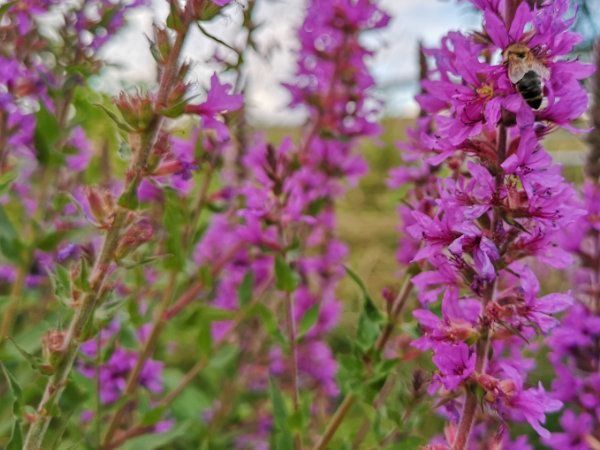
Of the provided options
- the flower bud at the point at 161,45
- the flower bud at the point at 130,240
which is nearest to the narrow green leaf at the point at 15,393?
the flower bud at the point at 130,240

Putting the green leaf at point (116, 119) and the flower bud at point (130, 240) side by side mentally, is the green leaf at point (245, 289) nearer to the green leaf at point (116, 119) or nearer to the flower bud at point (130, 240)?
the flower bud at point (130, 240)

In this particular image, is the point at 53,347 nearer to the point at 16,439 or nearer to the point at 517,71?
the point at 16,439

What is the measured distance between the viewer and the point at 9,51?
1.73 m

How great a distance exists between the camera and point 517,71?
3.26 feet

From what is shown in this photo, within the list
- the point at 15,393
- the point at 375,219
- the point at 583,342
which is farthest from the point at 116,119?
the point at 375,219

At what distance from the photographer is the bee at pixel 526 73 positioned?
998mm

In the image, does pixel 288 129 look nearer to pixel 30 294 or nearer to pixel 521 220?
pixel 30 294

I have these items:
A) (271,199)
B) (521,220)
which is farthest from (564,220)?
(271,199)

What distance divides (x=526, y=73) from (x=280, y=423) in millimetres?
903

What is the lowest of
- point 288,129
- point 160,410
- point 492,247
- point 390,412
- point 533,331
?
point 160,410

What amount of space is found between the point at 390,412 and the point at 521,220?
20.0 inches

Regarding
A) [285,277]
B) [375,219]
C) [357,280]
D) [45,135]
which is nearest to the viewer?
[357,280]

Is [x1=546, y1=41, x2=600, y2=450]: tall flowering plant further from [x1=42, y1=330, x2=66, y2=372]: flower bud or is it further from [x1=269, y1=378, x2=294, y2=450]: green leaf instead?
[x1=42, y1=330, x2=66, y2=372]: flower bud

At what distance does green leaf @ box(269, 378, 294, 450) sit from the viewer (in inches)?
57.3
